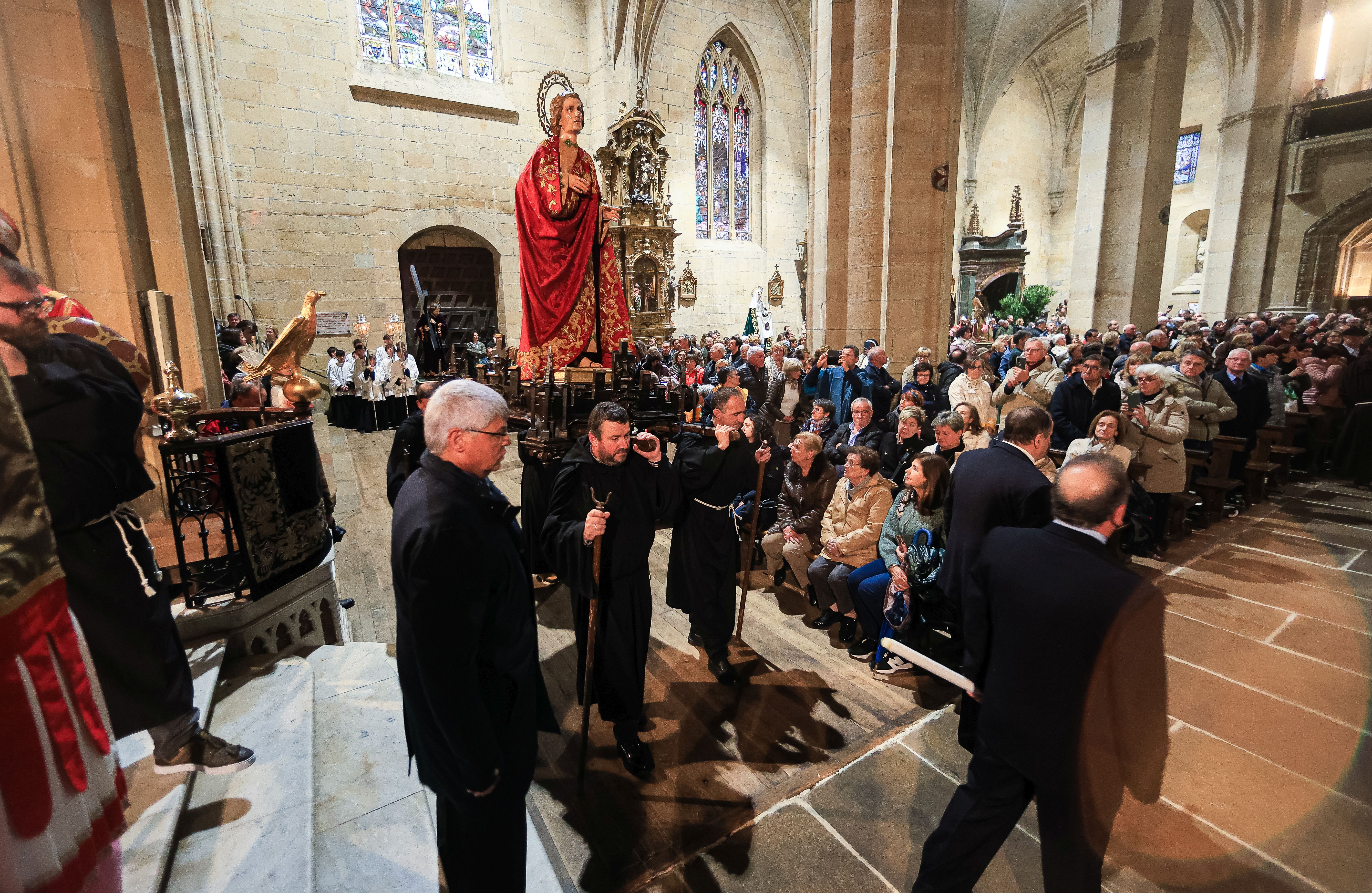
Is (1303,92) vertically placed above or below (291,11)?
below

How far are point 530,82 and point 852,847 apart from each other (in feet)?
55.6

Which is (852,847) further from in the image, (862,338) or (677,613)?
(862,338)

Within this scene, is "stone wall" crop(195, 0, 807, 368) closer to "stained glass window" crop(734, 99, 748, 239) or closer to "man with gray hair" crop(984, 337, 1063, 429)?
"stained glass window" crop(734, 99, 748, 239)

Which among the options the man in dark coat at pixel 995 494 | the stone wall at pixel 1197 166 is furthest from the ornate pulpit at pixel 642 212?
the stone wall at pixel 1197 166

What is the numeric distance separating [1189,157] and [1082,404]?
77.5 feet

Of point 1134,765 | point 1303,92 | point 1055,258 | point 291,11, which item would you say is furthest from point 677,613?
point 1055,258

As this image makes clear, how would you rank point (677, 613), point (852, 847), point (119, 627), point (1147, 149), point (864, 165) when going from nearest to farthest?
point (119, 627) < point (852, 847) < point (677, 613) < point (864, 165) < point (1147, 149)

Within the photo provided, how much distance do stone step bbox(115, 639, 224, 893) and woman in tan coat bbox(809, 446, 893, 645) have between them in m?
3.61

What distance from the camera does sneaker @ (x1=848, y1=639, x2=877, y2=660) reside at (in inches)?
158

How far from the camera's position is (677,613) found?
4.74m

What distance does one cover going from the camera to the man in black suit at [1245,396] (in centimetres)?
635

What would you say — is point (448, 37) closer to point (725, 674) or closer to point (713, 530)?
point (713, 530)

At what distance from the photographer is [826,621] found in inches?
178

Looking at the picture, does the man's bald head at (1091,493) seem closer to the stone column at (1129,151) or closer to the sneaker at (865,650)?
the sneaker at (865,650)
